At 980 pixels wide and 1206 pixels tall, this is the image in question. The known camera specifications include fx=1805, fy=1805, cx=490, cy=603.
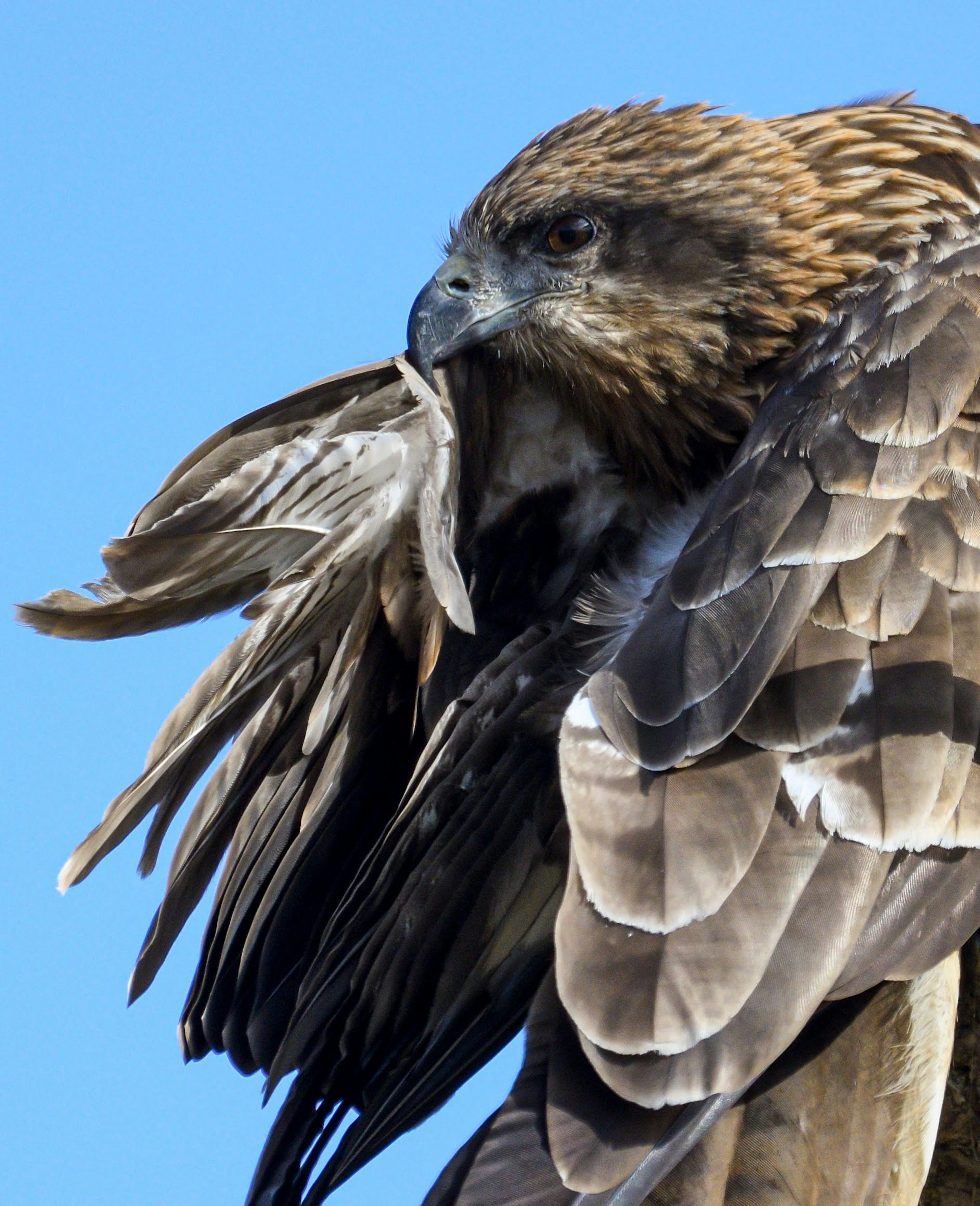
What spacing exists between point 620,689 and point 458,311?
1.49m

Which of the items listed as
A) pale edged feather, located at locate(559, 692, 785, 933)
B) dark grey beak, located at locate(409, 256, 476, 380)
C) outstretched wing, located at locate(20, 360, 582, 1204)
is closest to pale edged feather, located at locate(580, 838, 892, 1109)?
pale edged feather, located at locate(559, 692, 785, 933)

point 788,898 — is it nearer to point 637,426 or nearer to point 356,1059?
point 356,1059

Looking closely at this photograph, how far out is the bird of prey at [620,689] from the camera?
2.57 metres

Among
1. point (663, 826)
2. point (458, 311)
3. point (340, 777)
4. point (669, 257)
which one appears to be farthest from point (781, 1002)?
point (458, 311)

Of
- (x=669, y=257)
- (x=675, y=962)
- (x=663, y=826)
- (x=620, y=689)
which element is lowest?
(x=675, y=962)

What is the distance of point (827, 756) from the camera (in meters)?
2.72

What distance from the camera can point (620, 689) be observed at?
282 cm

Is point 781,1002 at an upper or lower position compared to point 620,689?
lower

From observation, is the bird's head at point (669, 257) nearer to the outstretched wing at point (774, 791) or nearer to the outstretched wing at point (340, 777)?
the outstretched wing at point (340, 777)

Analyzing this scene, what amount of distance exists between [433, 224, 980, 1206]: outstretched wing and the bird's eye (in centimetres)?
103

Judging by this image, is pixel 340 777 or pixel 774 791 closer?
pixel 774 791

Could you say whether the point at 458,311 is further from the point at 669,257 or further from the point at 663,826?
the point at 663,826

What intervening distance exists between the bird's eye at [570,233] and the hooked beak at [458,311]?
0.11 metres

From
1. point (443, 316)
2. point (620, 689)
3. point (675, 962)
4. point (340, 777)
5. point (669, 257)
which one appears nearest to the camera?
point (675, 962)
